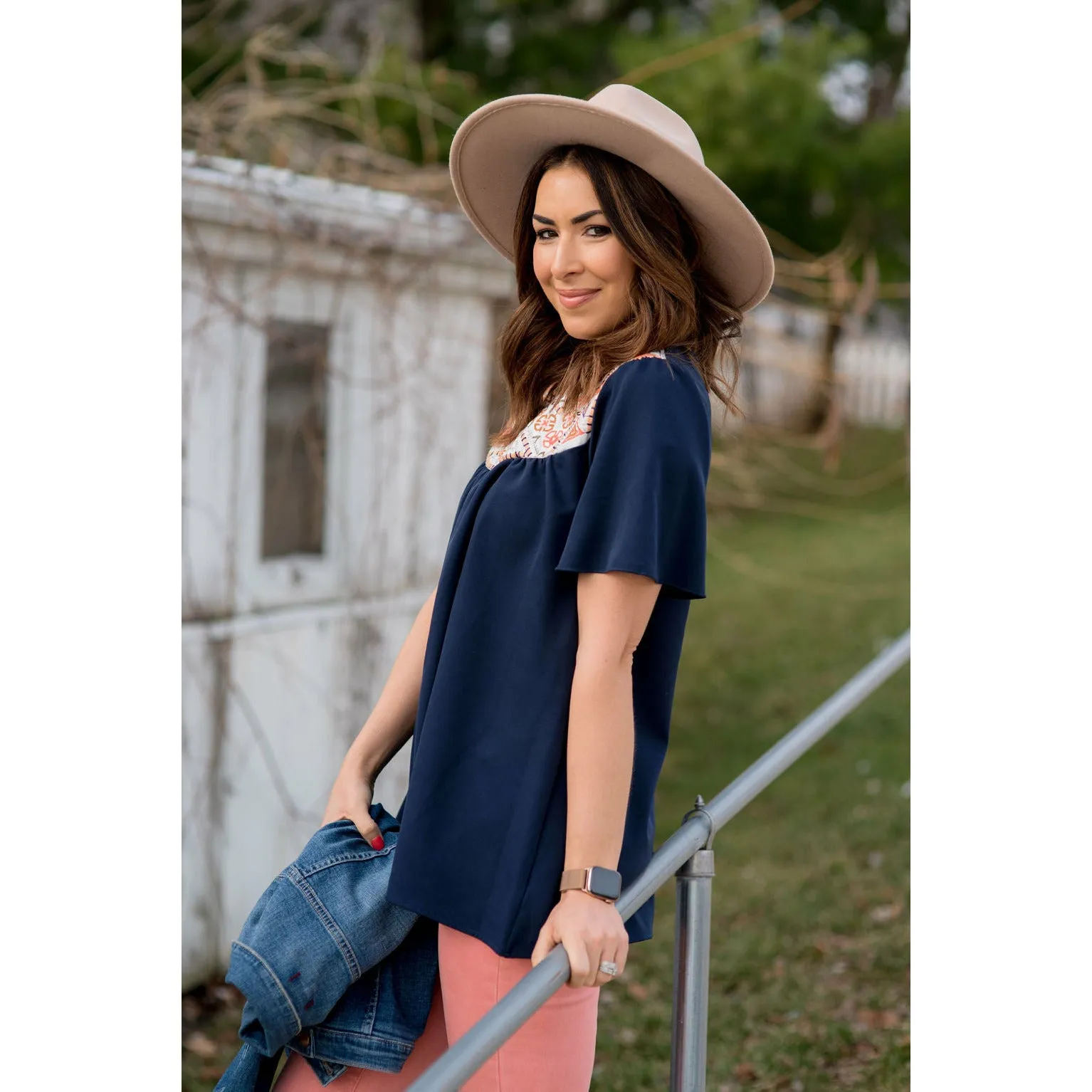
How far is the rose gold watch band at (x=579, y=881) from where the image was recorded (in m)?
1.17

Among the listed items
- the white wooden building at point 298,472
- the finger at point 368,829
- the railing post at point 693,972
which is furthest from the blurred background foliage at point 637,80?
the railing post at point 693,972

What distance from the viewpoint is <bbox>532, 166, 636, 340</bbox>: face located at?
127cm

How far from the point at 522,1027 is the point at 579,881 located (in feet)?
0.51

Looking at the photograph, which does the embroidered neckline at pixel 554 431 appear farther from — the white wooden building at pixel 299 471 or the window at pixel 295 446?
the window at pixel 295 446

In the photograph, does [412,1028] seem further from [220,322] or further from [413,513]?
[413,513]

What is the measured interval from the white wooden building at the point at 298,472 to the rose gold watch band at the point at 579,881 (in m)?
2.28

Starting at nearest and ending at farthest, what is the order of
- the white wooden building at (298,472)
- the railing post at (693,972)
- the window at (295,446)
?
the railing post at (693,972) < the white wooden building at (298,472) < the window at (295,446)

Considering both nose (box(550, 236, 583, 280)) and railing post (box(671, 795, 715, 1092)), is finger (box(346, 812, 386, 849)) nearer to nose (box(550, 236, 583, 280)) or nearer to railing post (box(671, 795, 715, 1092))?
railing post (box(671, 795, 715, 1092))

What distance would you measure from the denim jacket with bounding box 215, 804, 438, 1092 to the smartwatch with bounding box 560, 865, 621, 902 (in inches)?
9.3

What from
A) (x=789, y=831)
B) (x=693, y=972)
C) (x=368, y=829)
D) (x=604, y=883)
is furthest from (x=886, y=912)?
(x=604, y=883)

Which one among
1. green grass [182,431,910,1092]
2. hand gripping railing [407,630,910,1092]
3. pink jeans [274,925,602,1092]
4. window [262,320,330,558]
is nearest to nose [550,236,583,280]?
hand gripping railing [407,630,910,1092]

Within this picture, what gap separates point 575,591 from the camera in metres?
1.23

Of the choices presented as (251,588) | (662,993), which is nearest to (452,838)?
(251,588)

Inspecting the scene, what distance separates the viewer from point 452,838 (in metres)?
1.26
